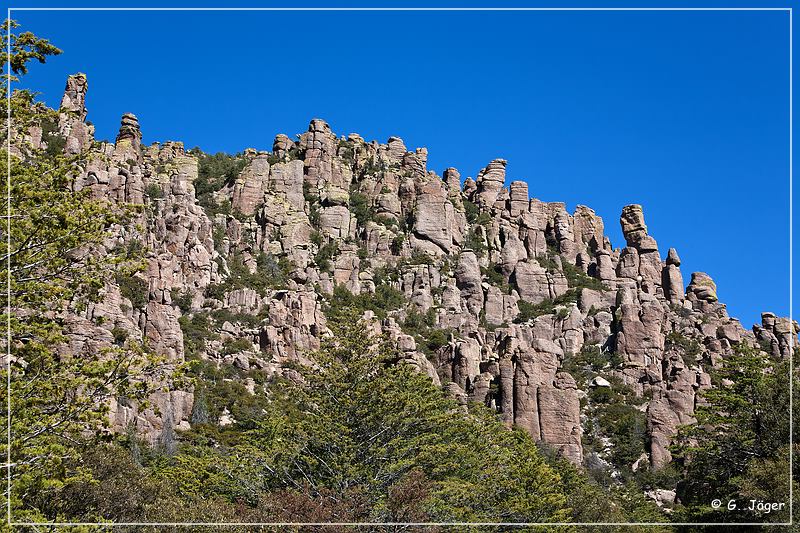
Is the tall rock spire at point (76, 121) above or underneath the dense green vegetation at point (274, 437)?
above

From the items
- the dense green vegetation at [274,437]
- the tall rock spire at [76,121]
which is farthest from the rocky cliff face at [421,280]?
the dense green vegetation at [274,437]

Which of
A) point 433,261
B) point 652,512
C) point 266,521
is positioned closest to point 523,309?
point 433,261

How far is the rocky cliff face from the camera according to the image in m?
75.8

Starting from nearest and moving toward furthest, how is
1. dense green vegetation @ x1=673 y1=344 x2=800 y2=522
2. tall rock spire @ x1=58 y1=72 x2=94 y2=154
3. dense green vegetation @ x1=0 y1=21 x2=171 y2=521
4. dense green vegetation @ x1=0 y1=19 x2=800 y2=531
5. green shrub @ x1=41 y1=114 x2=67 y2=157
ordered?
1. dense green vegetation @ x1=0 y1=21 x2=171 y2=521
2. dense green vegetation @ x1=0 y1=19 x2=800 y2=531
3. dense green vegetation @ x1=673 y1=344 x2=800 y2=522
4. green shrub @ x1=41 y1=114 x2=67 y2=157
5. tall rock spire @ x1=58 y1=72 x2=94 y2=154

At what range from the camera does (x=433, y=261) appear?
106 metres

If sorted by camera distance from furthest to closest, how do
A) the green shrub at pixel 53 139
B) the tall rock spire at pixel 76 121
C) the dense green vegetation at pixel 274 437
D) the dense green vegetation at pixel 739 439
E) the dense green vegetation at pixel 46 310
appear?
the tall rock spire at pixel 76 121
the green shrub at pixel 53 139
the dense green vegetation at pixel 739 439
the dense green vegetation at pixel 274 437
the dense green vegetation at pixel 46 310

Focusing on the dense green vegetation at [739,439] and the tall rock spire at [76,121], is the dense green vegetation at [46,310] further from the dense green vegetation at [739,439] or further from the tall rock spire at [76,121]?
the tall rock spire at [76,121]

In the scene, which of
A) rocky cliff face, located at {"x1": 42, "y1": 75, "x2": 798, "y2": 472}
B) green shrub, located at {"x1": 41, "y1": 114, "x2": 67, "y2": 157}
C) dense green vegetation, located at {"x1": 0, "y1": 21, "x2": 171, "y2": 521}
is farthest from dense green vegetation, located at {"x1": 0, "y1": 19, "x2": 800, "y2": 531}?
green shrub, located at {"x1": 41, "y1": 114, "x2": 67, "y2": 157}

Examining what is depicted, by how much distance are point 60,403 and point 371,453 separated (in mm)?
17636

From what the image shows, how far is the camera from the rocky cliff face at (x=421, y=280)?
75.8 metres

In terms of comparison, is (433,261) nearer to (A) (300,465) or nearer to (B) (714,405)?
(B) (714,405)

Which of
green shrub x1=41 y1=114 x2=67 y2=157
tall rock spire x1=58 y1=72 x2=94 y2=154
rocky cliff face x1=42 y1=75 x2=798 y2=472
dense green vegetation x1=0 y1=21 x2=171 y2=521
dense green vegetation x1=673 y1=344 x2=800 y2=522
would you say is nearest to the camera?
dense green vegetation x1=0 y1=21 x2=171 y2=521

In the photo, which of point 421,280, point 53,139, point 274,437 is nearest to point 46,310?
point 274,437

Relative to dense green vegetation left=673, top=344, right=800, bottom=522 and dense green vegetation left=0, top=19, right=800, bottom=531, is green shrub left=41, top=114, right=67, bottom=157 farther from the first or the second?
dense green vegetation left=673, top=344, right=800, bottom=522
